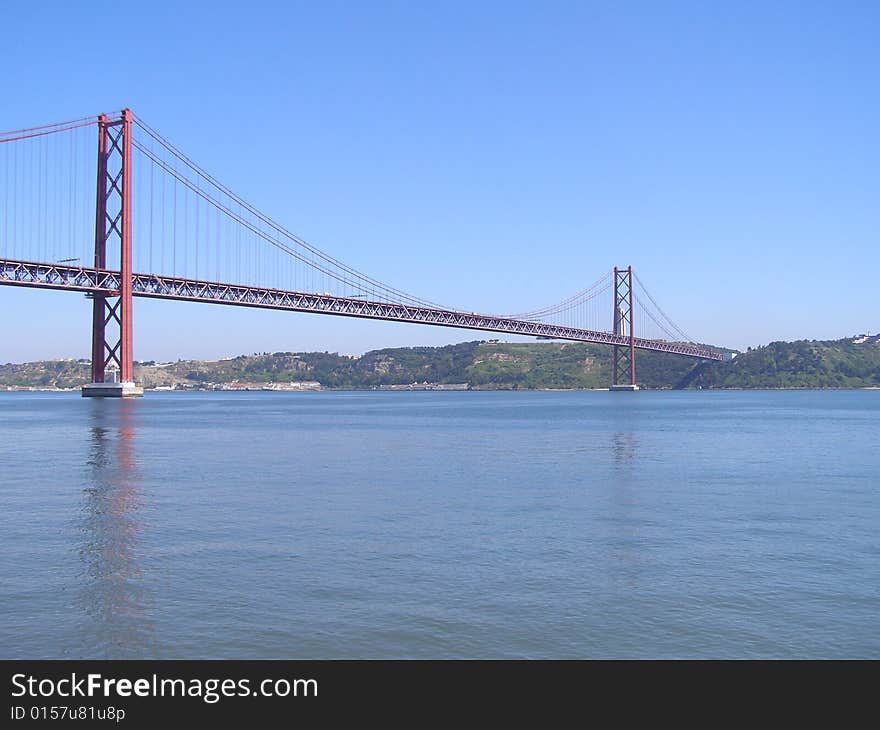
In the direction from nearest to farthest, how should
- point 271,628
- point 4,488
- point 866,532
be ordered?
1. point 271,628
2. point 866,532
3. point 4,488

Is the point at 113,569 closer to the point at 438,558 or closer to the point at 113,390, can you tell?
the point at 438,558

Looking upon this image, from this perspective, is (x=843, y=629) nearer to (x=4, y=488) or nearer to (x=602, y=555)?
(x=602, y=555)

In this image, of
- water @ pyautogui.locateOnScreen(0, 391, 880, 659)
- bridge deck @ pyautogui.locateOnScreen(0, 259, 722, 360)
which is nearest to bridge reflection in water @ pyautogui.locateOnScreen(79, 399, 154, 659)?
water @ pyautogui.locateOnScreen(0, 391, 880, 659)

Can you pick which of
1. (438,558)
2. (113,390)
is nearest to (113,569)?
(438,558)

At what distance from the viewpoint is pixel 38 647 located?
8.31m

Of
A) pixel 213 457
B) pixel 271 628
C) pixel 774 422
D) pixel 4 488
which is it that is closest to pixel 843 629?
pixel 271 628

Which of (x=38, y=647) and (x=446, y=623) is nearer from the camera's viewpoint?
(x=38, y=647)

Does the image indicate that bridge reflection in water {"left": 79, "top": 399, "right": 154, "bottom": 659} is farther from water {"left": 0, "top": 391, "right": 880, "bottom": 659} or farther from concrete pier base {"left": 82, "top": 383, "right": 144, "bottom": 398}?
concrete pier base {"left": 82, "top": 383, "right": 144, "bottom": 398}

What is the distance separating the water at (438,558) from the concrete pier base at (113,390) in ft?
148

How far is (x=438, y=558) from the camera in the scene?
12156 millimetres

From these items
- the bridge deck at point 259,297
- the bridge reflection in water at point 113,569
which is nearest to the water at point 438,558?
the bridge reflection in water at point 113,569
